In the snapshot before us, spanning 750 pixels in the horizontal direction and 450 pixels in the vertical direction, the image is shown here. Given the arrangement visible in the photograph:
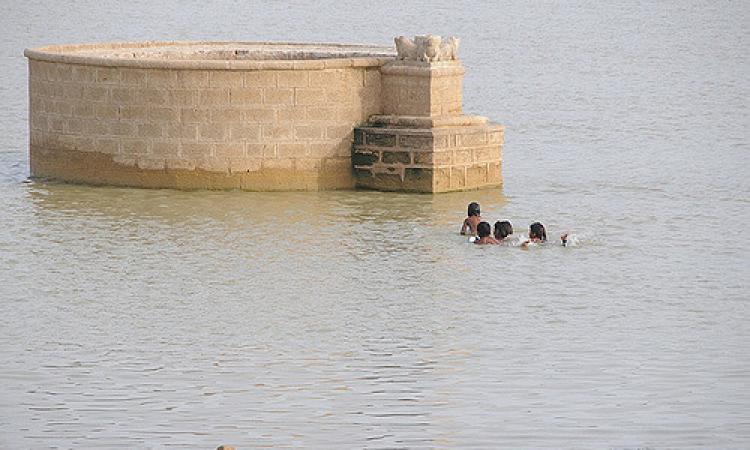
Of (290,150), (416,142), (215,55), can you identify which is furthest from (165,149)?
(215,55)

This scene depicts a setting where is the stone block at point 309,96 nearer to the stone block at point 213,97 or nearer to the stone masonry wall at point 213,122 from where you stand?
the stone masonry wall at point 213,122

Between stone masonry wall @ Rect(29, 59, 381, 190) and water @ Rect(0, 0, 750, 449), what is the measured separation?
0.35m

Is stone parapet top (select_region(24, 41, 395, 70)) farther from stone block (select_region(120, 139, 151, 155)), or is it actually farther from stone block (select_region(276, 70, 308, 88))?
stone block (select_region(120, 139, 151, 155))

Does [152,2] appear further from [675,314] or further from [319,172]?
[675,314]

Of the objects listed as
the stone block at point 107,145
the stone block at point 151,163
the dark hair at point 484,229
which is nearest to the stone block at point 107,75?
the stone block at point 107,145

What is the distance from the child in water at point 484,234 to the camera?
25.2 metres

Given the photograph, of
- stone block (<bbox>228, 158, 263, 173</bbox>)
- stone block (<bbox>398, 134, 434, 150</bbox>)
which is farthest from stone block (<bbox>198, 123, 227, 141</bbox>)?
stone block (<bbox>398, 134, 434, 150</bbox>)

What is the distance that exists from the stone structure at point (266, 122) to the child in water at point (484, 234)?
2.88 metres

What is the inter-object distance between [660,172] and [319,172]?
7.15 meters

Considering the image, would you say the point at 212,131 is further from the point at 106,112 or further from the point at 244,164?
the point at 106,112

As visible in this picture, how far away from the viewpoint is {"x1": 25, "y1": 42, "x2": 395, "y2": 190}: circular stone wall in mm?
27859

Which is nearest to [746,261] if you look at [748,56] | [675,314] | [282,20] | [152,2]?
[675,314]

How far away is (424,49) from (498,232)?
13.4 ft

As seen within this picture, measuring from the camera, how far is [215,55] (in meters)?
31.5
